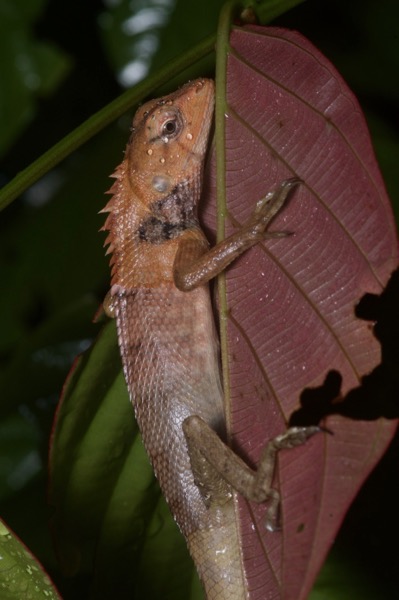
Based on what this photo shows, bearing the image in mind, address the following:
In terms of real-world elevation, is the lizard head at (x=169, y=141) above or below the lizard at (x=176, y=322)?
above

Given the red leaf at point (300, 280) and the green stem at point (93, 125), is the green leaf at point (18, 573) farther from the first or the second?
the green stem at point (93, 125)

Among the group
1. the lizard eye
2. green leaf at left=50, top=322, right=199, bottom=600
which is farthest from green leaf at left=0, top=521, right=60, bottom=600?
the lizard eye

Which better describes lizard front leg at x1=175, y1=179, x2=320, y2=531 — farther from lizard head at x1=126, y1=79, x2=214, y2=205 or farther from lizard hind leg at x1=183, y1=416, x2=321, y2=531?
lizard head at x1=126, y1=79, x2=214, y2=205

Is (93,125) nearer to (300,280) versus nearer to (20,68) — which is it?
(300,280)

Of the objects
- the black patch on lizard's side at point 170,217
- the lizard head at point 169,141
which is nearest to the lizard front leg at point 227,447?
the black patch on lizard's side at point 170,217

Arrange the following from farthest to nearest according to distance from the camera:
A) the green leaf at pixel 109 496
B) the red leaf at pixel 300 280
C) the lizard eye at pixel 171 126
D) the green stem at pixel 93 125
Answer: the lizard eye at pixel 171 126
the green leaf at pixel 109 496
the green stem at pixel 93 125
the red leaf at pixel 300 280

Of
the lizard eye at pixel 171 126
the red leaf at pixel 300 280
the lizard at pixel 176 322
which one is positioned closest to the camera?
the red leaf at pixel 300 280

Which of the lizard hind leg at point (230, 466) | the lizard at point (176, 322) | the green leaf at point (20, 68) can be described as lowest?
the lizard hind leg at point (230, 466)

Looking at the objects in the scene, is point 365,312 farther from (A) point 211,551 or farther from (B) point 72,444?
(A) point 211,551
